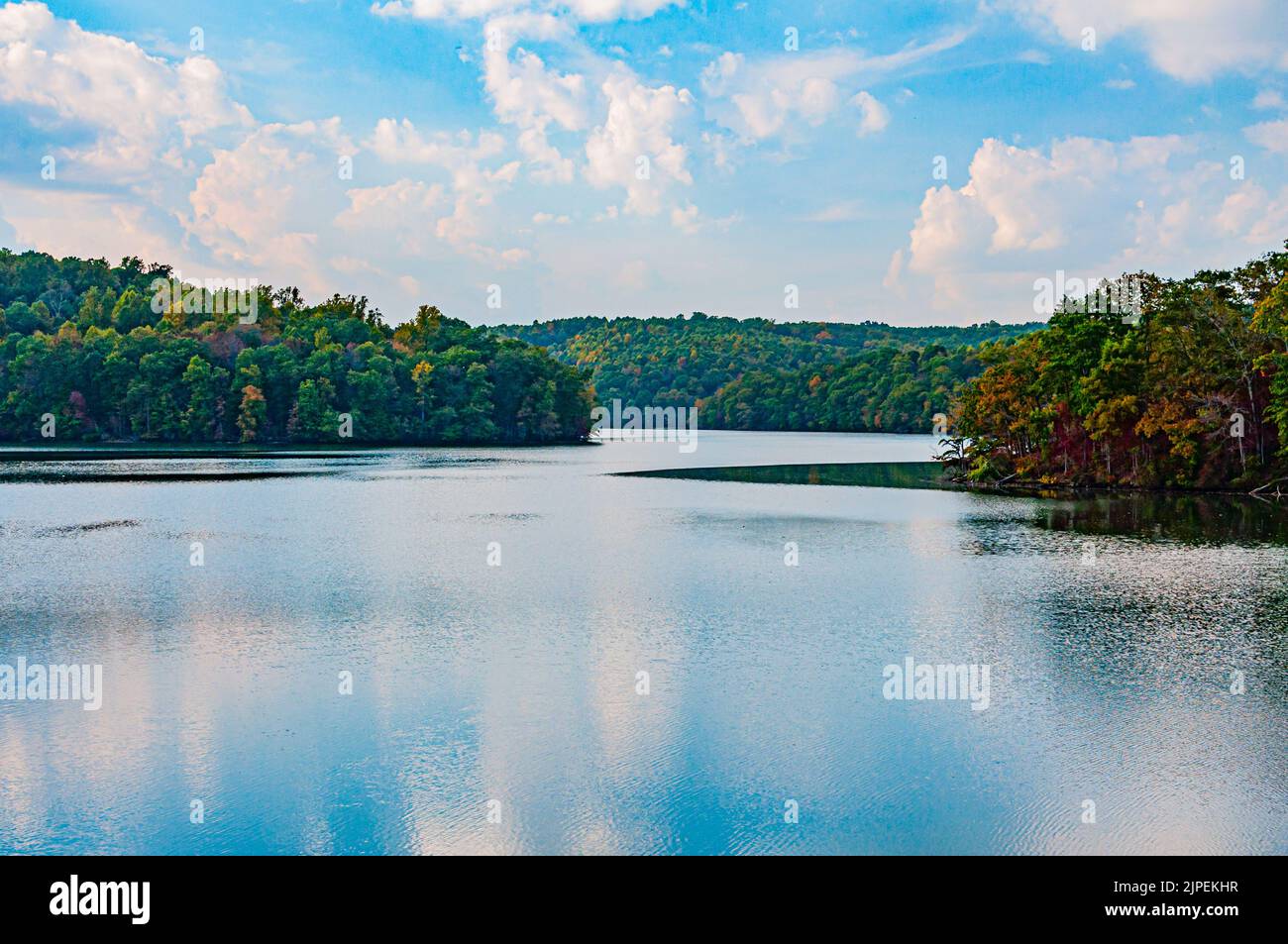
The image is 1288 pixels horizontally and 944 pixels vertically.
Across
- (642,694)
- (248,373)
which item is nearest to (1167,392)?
(642,694)

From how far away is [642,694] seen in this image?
14.7 m

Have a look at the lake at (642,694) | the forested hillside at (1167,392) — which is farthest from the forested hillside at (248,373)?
the lake at (642,694)

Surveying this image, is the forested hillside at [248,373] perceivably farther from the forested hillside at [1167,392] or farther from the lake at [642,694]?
the lake at [642,694]

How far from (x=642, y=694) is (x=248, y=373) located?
107 meters

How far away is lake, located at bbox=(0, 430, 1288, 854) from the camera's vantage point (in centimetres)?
1041

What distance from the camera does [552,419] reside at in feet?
427

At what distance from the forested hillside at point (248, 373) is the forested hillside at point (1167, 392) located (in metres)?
78.2

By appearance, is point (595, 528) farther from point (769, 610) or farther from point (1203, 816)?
point (1203, 816)

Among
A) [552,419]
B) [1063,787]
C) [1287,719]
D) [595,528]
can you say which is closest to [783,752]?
[1063,787]

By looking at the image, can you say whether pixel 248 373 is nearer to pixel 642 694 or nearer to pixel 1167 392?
pixel 1167 392

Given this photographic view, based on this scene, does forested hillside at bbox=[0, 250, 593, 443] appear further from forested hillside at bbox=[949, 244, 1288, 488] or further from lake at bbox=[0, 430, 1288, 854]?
lake at bbox=[0, 430, 1288, 854]

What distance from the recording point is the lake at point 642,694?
410 inches

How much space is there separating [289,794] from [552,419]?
120 metres
